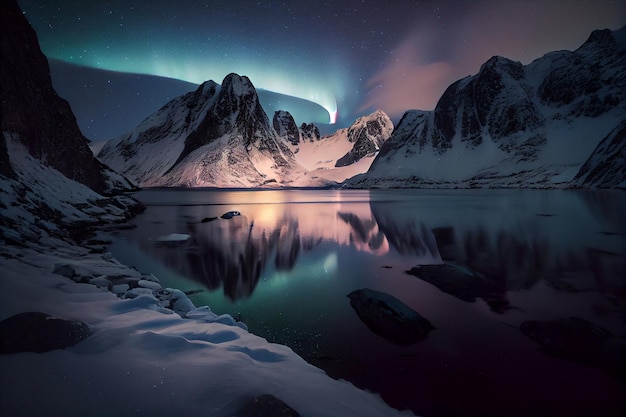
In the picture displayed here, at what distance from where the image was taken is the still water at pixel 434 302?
458 cm

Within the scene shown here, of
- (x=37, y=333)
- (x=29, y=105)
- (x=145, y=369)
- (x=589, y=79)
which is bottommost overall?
(x=145, y=369)

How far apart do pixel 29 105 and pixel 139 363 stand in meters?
25.9

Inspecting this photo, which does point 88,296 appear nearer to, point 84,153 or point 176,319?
point 176,319

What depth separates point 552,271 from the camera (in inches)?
415

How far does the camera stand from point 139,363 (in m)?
3.40

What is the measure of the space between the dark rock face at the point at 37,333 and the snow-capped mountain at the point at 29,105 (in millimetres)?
13942

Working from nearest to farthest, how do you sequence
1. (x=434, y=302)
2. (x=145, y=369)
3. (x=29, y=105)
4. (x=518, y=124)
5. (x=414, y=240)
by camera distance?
(x=145, y=369) < (x=434, y=302) < (x=414, y=240) < (x=29, y=105) < (x=518, y=124)

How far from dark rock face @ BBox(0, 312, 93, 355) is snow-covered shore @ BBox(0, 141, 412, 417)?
0.13 meters

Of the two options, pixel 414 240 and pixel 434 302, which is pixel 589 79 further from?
pixel 434 302

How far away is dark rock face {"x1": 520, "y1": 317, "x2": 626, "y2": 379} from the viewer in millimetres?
5148

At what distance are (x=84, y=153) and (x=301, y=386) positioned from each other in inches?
1446

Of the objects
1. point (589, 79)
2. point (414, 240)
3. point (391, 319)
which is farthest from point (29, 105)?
point (589, 79)

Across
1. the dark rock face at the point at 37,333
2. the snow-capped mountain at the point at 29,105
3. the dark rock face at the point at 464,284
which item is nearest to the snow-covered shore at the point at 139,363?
the dark rock face at the point at 37,333

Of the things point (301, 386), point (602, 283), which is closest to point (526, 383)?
point (301, 386)
